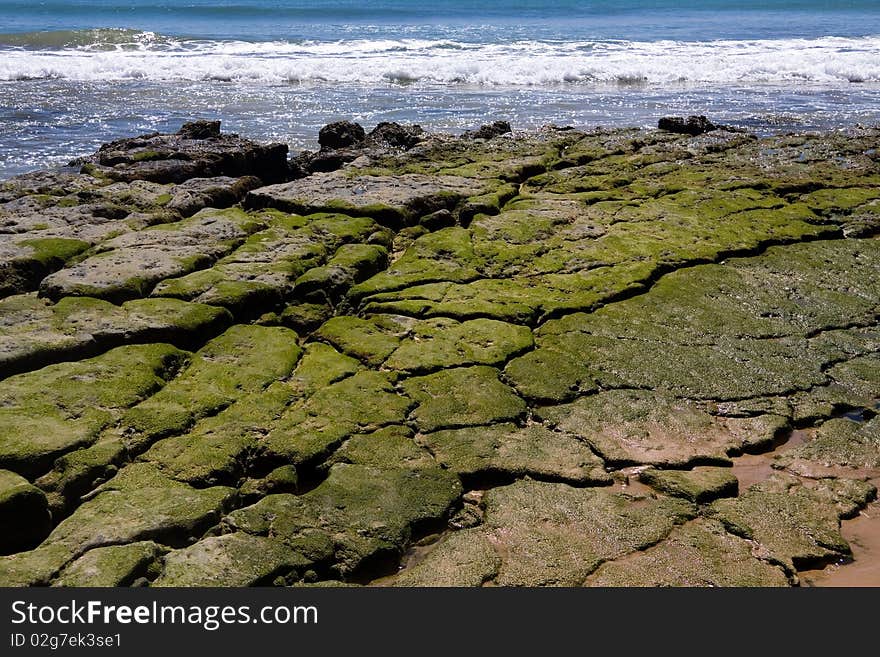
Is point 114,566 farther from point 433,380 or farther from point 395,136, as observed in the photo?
point 395,136

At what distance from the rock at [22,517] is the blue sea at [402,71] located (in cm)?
870

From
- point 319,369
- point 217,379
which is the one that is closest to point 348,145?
point 319,369

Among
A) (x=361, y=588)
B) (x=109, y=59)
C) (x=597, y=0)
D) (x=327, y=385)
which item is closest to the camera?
(x=361, y=588)

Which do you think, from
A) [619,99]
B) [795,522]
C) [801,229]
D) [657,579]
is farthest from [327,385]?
[619,99]

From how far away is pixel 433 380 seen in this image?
17.1 ft

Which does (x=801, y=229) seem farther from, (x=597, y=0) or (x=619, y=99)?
(x=597, y=0)

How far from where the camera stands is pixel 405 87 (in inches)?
795

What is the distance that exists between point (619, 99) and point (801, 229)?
10.7 metres

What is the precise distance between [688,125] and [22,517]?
34.4 feet

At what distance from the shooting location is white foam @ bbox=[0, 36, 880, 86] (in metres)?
21.5

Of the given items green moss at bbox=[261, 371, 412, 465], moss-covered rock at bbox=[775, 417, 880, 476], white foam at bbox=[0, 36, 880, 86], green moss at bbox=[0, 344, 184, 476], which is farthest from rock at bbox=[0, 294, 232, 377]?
white foam at bbox=[0, 36, 880, 86]

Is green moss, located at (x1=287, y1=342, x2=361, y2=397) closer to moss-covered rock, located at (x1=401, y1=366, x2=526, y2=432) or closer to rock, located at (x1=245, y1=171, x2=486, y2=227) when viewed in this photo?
moss-covered rock, located at (x1=401, y1=366, x2=526, y2=432)

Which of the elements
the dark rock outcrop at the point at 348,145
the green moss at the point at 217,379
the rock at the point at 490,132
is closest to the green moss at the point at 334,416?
the green moss at the point at 217,379

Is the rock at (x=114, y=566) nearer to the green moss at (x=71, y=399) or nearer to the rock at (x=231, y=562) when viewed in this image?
the rock at (x=231, y=562)
